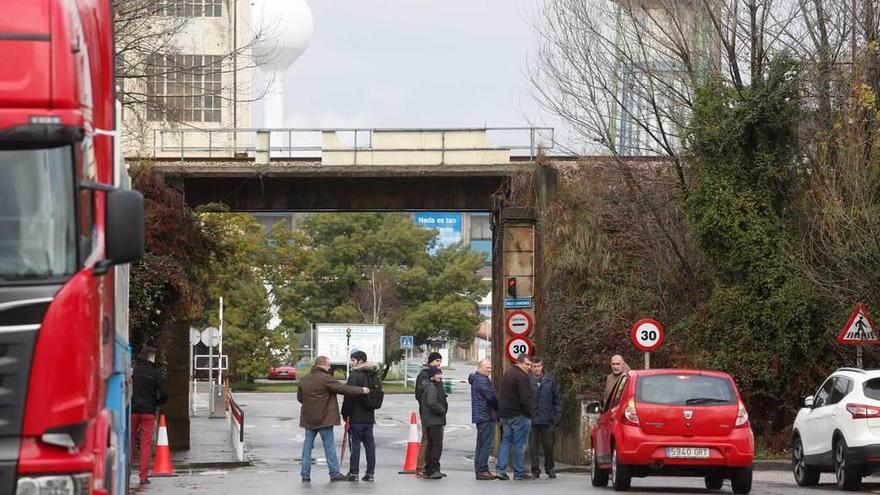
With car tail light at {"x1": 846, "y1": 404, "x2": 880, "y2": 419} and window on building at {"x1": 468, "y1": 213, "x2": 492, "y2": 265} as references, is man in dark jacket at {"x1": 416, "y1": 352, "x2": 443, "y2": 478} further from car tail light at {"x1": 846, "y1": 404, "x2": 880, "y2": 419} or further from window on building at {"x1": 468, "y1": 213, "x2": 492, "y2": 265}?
window on building at {"x1": 468, "y1": 213, "x2": 492, "y2": 265}

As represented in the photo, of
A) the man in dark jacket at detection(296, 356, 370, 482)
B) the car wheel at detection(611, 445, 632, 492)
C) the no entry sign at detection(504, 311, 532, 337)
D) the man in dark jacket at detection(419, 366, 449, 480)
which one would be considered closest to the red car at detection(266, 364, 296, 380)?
the no entry sign at detection(504, 311, 532, 337)

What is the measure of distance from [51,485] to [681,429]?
12322 mm

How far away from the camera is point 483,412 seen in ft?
82.3

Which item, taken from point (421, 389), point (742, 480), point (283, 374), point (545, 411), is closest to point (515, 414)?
point (421, 389)

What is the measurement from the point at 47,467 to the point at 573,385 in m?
25.5

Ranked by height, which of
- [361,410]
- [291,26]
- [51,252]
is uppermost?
[291,26]

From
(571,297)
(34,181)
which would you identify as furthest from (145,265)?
(34,181)

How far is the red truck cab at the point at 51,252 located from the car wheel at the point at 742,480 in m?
12.0

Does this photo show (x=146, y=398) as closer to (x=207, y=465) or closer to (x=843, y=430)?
(x=207, y=465)

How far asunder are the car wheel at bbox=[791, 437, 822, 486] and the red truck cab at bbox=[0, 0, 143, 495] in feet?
49.4

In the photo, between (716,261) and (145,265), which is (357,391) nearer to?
(145,265)

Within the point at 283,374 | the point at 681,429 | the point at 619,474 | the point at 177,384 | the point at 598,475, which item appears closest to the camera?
the point at 681,429

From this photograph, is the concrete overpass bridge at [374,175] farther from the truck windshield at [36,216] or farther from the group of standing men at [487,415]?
the truck windshield at [36,216]

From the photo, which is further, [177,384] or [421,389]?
[177,384]
